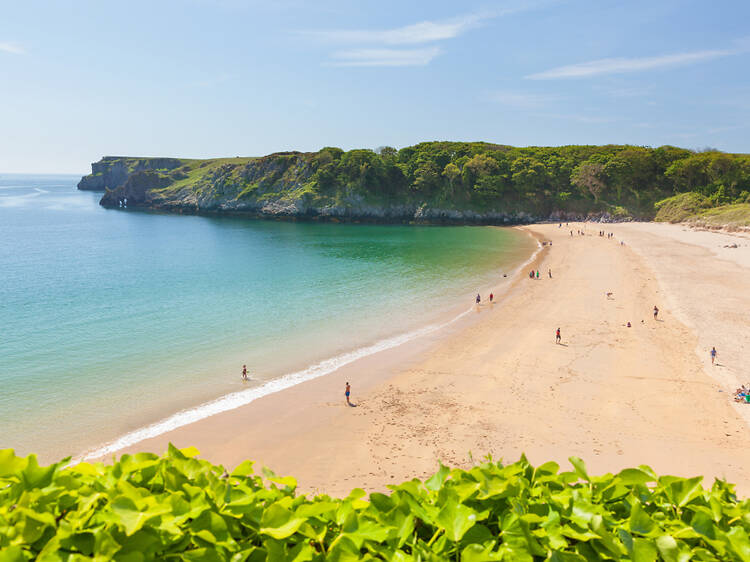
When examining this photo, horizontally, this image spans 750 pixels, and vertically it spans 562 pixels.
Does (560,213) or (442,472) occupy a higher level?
(560,213)

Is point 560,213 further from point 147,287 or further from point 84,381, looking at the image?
point 84,381

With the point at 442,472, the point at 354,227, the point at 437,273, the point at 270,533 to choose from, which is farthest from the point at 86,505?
the point at 354,227

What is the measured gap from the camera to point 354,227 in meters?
89.2

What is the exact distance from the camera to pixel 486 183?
92375mm

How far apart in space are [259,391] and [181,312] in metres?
14.9

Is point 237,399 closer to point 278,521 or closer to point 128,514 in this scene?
point 278,521

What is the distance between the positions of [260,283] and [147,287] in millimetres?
10098

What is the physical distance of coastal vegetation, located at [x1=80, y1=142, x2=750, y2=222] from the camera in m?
85.8

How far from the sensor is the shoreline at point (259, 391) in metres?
15.9

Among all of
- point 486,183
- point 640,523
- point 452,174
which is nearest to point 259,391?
point 640,523

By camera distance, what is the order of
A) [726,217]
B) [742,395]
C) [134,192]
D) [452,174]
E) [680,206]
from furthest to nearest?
[134,192] → [452,174] → [680,206] → [726,217] → [742,395]

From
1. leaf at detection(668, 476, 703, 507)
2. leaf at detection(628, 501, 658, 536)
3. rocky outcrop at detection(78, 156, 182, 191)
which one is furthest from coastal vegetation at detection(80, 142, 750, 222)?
leaf at detection(628, 501, 658, 536)

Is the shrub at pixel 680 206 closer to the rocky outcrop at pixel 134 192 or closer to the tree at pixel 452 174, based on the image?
the tree at pixel 452 174

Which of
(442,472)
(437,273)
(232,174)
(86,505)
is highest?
(232,174)
